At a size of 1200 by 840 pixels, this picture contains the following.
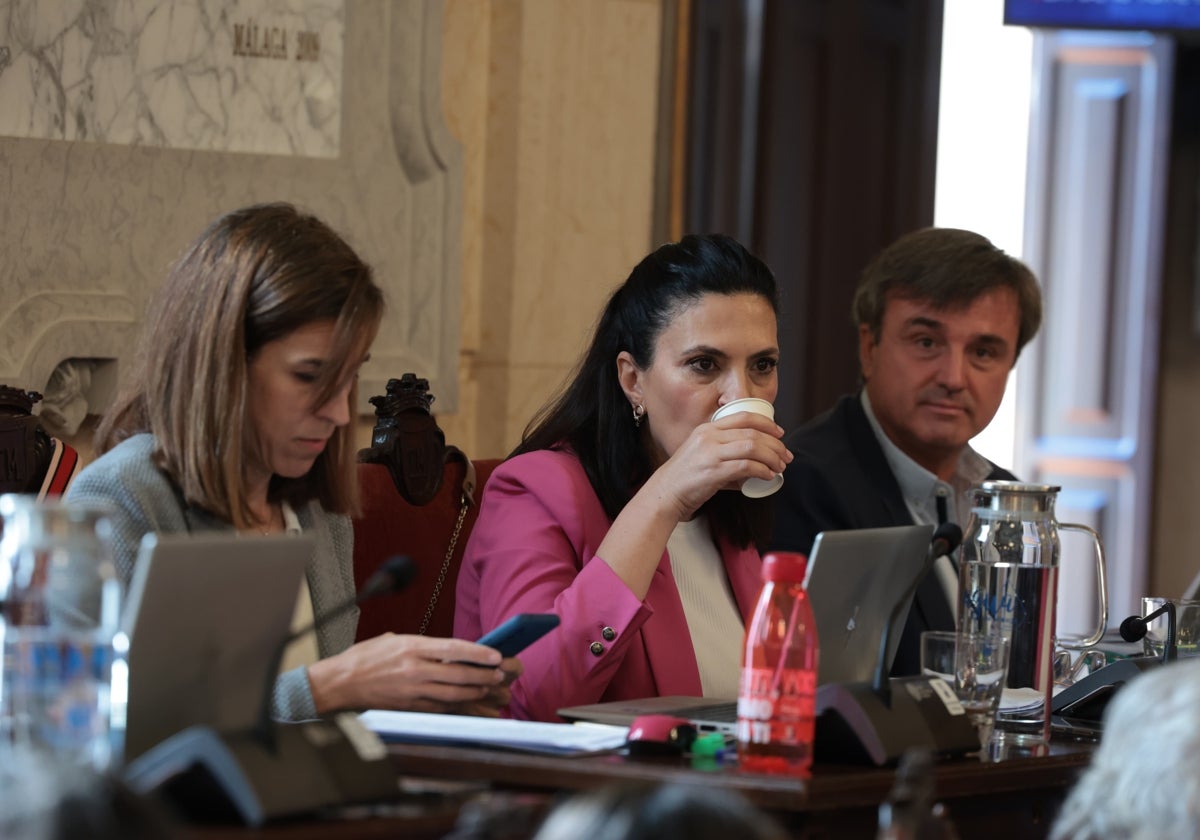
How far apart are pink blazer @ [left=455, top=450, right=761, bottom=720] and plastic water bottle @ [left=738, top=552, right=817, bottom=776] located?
19.1 inches

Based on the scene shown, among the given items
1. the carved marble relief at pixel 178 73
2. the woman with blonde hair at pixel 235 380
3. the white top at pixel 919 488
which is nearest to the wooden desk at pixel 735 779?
the woman with blonde hair at pixel 235 380

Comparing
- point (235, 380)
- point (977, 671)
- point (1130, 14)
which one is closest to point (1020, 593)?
point (977, 671)

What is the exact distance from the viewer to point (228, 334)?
79.4 inches

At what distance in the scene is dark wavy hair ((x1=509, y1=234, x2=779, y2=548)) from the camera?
253cm

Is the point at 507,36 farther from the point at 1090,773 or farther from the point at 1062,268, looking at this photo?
the point at 1090,773

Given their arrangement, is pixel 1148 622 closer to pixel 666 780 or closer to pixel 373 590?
pixel 666 780

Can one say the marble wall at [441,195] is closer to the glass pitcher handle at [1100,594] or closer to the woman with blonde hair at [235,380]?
the woman with blonde hair at [235,380]

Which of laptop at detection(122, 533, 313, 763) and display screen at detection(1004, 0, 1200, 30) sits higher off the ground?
display screen at detection(1004, 0, 1200, 30)

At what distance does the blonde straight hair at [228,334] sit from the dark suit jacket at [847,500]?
0.96 meters

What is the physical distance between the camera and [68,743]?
4.65 ft

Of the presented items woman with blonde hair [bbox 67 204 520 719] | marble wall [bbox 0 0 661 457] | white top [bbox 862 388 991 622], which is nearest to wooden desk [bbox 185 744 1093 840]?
woman with blonde hair [bbox 67 204 520 719]

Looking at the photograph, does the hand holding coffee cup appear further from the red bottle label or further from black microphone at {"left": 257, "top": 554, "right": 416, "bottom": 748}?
black microphone at {"left": 257, "top": 554, "right": 416, "bottom": 748}

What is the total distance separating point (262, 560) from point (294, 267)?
0.57 m

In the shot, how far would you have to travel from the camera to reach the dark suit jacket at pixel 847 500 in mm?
2748
